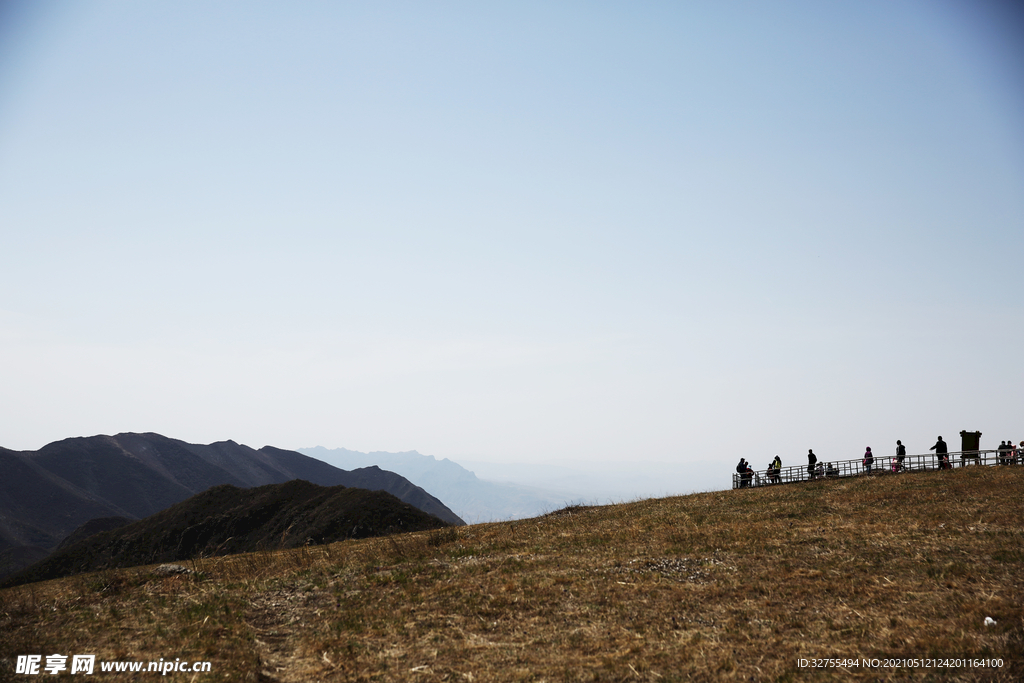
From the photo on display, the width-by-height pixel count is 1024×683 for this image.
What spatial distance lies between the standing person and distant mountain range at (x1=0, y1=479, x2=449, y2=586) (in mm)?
43195

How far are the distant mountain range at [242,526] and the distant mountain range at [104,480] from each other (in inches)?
932

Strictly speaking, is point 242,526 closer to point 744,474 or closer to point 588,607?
point 744,474

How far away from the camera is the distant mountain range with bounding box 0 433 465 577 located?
107m

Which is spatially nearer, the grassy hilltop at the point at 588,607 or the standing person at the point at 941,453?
the grassy hilltop at the point at 588,607

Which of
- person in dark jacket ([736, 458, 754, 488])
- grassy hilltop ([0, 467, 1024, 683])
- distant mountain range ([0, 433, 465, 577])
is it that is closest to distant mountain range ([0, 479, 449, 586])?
distant mountain range ([0, 433, 465, 577])

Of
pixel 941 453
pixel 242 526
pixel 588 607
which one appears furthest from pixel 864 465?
pixel 242 526

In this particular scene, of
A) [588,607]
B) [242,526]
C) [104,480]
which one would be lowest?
[104,480]

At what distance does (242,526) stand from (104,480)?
107211 millimetres

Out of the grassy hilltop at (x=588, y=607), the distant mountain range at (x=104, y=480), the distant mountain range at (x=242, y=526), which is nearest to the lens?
the grassy hilltop at (x=588, y=607)

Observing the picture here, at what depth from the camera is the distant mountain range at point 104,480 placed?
107 m

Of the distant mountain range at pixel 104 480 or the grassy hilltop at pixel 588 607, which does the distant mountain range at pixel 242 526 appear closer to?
the distant mountain range at pixel 104 480

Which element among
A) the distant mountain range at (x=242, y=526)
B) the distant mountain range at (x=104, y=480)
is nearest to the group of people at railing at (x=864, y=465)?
the distant mountain range at (x=242, y=526)

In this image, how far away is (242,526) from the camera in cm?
6338

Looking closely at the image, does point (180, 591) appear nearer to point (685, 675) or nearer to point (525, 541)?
point (525, 541)
